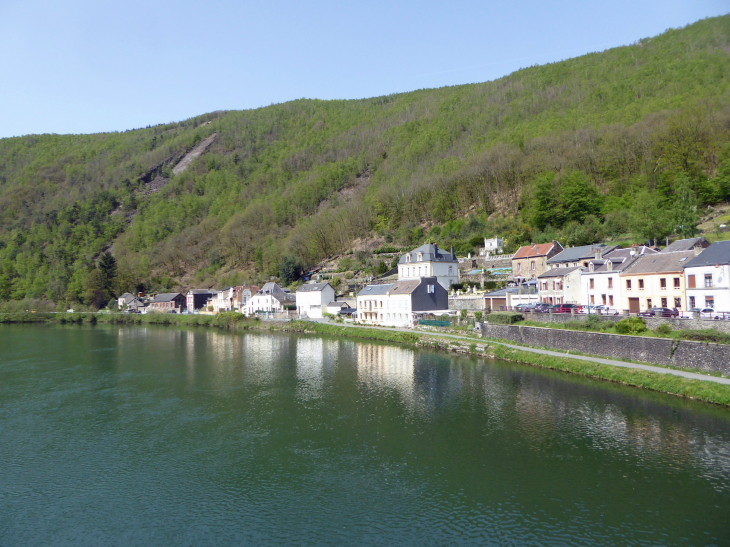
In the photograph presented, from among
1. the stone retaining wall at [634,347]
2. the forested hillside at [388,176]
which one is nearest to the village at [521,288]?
the stone retaining wall at [634,347]

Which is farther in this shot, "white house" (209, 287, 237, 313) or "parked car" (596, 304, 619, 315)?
"white house" (209, 287, 237, 313)

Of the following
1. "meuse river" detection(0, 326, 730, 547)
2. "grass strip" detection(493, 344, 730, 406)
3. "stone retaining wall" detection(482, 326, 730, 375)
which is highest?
"stone retaining wall" detection(482, 326, 730, 375)

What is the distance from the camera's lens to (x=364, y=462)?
52.3 feet

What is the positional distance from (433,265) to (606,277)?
21.3m

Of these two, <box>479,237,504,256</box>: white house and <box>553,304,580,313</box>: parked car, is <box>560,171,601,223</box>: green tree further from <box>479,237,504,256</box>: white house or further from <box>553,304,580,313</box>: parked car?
<box>553,304,580,313</box>: parked car

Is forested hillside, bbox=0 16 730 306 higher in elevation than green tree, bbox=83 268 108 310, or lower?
higher

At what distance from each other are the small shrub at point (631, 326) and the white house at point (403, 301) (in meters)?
22.2

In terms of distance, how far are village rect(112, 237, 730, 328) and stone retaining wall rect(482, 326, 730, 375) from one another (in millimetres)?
3473

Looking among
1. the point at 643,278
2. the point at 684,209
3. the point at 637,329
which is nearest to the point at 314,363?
the point at 637,329

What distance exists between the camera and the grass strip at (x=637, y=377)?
1955 centimetres

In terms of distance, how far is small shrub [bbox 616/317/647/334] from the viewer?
26078mm

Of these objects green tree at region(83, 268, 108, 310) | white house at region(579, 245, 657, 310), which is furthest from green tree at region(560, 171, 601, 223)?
green tree at region(83, 268, 108, 310)

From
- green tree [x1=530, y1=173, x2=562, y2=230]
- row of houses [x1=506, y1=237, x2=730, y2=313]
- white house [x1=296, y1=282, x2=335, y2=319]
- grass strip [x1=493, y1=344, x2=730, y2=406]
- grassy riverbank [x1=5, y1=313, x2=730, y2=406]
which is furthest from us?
white house [x1=296, y1=282, x2=335, y2=319]

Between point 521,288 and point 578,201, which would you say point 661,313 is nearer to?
point 521,288
